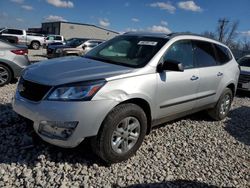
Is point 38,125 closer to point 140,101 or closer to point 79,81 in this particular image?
point 79,81

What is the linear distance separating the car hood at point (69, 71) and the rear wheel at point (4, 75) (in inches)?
163

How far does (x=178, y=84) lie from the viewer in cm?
425

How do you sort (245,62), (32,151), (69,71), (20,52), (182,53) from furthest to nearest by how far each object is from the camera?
(245,62), (20,52), (182,53), (32,151), (69,71)

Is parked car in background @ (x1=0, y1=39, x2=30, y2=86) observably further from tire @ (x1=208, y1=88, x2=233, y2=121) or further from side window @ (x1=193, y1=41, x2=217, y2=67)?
tire @ (x1=208, y1=88, x2=233, y2=121)

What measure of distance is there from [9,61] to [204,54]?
5.18 metres

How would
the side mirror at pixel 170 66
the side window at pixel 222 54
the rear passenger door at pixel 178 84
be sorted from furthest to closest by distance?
the side window at pixel 222 54
the rear passenger door at pixel 178 84
the side mirror at pixel 170 66

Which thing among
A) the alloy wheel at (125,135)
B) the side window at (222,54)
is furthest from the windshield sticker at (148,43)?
the side window at (222,54)

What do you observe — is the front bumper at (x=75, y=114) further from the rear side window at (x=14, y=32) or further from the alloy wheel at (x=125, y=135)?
the rear side window at (x=14, y=32)

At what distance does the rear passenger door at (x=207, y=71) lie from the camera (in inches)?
192

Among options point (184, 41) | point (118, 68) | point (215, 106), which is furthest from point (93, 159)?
point (215, 106)

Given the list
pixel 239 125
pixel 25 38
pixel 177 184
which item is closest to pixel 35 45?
pixel 25 38

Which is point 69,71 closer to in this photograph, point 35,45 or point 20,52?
point 20,52

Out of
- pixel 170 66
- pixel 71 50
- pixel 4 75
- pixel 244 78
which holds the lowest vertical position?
pixel 71 50

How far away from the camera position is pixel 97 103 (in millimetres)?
3176
